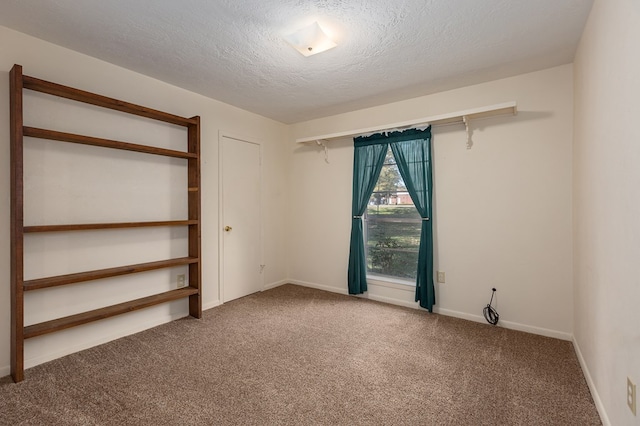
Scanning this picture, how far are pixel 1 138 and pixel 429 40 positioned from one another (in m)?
3.16

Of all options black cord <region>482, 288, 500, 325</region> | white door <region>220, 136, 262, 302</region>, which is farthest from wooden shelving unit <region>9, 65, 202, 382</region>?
black cord <region>482, 288, 500, 325</region>

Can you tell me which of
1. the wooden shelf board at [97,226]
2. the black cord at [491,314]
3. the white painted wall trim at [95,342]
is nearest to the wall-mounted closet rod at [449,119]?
the black cord at [491,314]

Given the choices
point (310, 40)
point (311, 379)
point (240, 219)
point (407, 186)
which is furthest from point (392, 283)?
point (310, 40)

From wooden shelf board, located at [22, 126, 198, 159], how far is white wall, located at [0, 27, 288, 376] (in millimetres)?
115

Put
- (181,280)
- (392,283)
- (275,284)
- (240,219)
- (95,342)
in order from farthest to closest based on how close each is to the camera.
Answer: (275,284) → (240,219) → (392,283) → (181,280) → (95,342)

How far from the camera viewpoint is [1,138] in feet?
6.74

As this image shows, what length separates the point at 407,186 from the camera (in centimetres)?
341

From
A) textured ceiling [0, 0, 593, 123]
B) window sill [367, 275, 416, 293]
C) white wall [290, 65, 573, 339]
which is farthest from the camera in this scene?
window sill [367, 275, 416, 293]

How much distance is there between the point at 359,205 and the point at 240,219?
156 cm

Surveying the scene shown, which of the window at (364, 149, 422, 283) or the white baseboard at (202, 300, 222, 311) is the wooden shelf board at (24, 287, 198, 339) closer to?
the white baseboard at (202, 300, 222, 311)

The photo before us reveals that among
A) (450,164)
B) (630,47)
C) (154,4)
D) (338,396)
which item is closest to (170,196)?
(154,4)

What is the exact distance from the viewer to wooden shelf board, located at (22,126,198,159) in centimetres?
211

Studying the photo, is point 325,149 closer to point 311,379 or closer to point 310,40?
point 310,40

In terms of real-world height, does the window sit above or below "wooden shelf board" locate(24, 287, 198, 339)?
above
